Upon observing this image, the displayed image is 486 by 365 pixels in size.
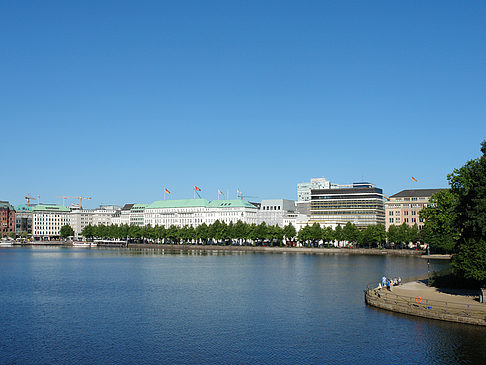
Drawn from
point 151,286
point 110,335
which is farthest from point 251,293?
point 110,335

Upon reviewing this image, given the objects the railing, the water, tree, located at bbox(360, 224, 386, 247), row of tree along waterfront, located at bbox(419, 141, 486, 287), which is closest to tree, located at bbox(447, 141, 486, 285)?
row of tree along waterfront, located at bbox(419, 141, 486, 287)

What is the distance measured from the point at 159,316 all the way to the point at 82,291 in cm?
2300

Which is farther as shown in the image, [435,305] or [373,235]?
[373,235]

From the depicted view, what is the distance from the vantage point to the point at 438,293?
62531mm

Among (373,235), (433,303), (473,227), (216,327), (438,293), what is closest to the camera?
(216,327)

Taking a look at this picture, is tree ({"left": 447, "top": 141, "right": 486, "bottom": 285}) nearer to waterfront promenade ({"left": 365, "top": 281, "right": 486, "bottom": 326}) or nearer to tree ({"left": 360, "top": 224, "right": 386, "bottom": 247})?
waterfront promenade ({"left": 365, "top": 281, "right": 486, "bottom": 326})

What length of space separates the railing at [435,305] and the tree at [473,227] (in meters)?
5.07

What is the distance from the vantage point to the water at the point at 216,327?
138ft

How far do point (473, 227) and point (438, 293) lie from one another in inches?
340

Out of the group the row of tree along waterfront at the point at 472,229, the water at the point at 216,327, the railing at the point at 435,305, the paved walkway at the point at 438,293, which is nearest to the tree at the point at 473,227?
the row of tree along waterfront at the point at 472,229

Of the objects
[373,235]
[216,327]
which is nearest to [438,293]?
[216,327]

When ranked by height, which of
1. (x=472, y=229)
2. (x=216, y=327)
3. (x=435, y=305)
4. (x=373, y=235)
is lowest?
(x=216, y=327)

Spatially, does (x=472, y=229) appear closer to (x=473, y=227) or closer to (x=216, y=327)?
(x=473, y=227)

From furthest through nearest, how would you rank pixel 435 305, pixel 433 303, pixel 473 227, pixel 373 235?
pixel 373 235 < pixel 473 227 < pixel 433 303 < pixel 435 305
